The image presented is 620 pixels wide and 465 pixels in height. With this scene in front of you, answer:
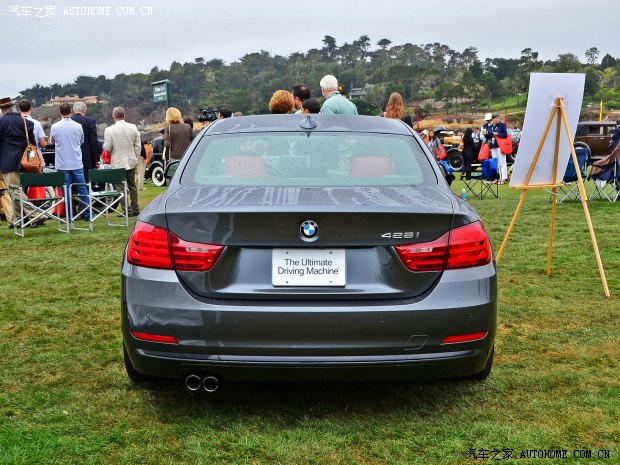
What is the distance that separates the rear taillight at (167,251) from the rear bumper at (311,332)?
5 cm

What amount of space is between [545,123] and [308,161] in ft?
11.7

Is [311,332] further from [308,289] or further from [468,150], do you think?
[468,150]

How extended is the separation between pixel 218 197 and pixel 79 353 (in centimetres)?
199

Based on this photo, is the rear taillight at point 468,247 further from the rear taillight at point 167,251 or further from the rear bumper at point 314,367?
the rear taillight at point 167,251

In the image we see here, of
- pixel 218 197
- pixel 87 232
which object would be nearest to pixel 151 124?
pixel 87 232

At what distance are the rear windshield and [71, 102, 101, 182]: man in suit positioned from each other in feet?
32.6

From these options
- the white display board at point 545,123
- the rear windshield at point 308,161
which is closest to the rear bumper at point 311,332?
the rear windshield at point 308,161

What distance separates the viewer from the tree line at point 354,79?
145 m

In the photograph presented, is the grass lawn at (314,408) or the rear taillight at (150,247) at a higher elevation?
the rear taillight at (150,247)

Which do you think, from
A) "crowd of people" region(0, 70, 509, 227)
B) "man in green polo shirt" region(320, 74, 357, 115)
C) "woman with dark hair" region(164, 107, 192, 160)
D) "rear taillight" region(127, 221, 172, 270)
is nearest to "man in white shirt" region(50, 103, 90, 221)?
"crowd of people" region(0, 70, 509, 227)

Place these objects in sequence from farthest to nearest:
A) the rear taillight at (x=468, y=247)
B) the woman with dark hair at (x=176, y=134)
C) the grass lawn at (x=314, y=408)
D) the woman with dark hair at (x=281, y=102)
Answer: the woman with dark hair at (x=176, y=134), the woman with dark hair at (x=281, y=102), the rear taillight at (x=468, y=247), the grass lawn at (x=314, y=408)

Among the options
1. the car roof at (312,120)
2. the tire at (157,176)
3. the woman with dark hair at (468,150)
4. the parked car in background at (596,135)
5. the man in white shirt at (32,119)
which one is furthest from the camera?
the parked car in background at (596,135)

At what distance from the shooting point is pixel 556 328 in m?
5.42

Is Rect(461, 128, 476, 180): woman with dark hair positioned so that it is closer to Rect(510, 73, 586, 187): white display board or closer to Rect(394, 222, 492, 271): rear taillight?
Rect(510, 73, 586, 187): white display board
